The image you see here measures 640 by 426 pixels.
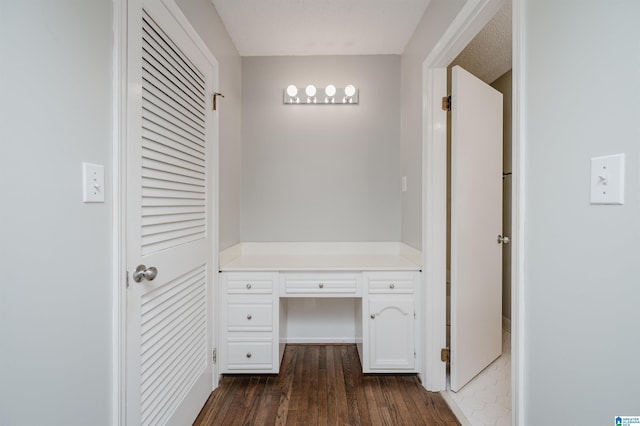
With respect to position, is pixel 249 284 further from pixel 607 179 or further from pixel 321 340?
pixel 607 179

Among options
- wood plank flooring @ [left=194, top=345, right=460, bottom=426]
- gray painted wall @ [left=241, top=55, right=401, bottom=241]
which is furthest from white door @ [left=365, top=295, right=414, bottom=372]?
gray painted wall @ [left=241, top=55, right=401, bottom=241]

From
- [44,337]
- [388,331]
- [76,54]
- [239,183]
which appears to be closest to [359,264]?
[388,331]

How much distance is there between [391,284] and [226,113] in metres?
1.66

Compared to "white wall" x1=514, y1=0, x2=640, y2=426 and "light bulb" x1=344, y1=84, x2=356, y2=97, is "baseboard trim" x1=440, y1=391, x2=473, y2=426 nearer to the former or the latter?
"white wall" x1=514, y1=0, x2=640, y2=426

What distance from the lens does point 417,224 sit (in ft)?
6.43

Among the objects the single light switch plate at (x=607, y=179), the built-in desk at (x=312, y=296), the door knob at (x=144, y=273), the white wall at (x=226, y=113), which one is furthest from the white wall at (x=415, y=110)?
the door knob at (x=144, y=273)

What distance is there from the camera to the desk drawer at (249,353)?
6.07ft

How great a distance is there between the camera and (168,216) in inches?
50.0

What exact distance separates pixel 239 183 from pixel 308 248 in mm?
799

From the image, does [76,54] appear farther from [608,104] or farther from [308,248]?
[308,248]

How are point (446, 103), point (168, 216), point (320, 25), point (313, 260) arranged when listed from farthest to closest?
point (313, 260) < point (320, 25) < point (446, 103) < point (168, 216)

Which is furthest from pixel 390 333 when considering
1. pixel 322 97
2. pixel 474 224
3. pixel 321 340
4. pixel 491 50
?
pixel 491 50

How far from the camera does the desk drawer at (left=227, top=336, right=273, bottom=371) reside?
185 centimetres

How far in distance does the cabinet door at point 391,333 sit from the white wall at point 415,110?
1.43 feet
